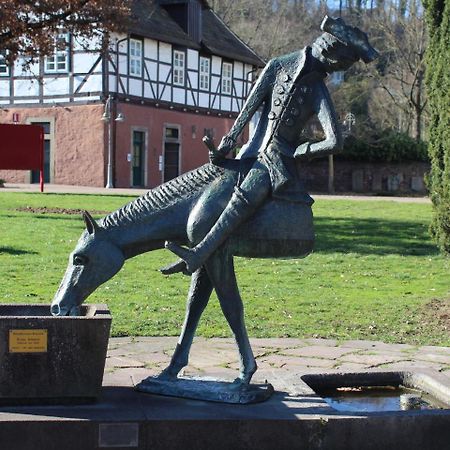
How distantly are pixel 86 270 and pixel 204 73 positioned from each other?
1330 inches

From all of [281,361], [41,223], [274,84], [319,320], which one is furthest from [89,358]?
[41,223]

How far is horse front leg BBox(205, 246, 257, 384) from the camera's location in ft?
16.0

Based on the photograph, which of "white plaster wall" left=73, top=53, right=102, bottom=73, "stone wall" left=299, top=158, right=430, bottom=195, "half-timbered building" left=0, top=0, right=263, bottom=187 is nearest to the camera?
"white plaster wall" left=73, top=53, right=102, bottom=73

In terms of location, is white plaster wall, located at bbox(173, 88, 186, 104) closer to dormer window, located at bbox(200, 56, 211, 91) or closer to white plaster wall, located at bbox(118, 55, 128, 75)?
dormer window, located at bbox(200, 56, 211, 91)

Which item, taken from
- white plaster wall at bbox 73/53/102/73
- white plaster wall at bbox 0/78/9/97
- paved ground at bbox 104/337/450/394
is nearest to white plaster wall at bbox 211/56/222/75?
white plaster wall at bbox 73/53/102/73

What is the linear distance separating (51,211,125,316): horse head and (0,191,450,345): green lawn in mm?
3326

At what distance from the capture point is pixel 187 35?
35781mm

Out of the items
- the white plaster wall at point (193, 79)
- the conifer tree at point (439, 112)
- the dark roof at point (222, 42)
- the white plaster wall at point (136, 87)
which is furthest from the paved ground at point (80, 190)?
the conifer tree at point (439, 112)


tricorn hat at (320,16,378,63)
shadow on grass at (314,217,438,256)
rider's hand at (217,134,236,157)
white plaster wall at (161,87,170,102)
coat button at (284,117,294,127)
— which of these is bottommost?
shadow on grass at (314,217,438,256)

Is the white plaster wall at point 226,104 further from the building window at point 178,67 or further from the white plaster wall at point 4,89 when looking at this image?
the white plaster wall at point 4,89

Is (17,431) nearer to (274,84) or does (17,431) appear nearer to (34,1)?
(274,84)

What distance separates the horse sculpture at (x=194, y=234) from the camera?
→ 15.7 feet

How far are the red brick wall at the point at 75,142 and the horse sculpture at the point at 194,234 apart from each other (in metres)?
28.3

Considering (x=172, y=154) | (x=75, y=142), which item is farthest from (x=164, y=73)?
(x=75, y=142)
